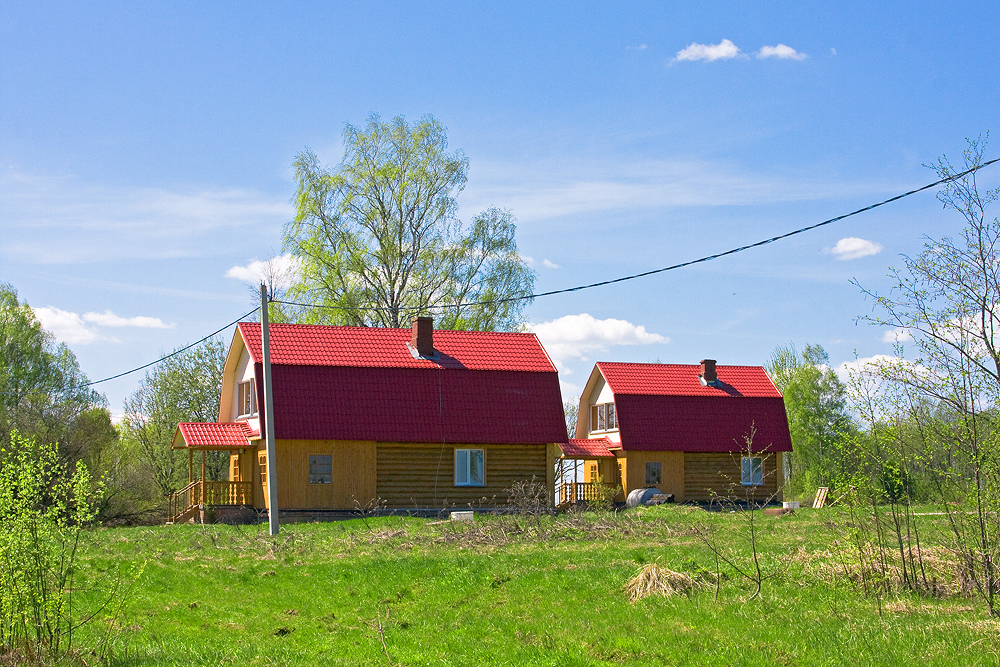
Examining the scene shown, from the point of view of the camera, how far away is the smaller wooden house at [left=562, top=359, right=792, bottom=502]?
37219mm

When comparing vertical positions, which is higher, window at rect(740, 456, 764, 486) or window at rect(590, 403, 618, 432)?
window at rect(590, 403, 618, 432)

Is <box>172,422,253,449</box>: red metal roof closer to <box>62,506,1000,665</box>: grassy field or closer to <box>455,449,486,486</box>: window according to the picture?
<box>455,449,486,486</box>: window

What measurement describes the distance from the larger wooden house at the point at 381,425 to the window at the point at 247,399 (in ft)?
0.15

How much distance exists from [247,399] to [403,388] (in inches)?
219

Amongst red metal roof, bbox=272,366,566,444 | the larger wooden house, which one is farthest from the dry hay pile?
red metal roof, bbox=272,366,566,444

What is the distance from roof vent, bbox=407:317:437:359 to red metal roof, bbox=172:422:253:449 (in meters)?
6.03

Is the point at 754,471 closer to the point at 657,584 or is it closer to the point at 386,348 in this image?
the point at 386,348

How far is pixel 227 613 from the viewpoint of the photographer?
45.2 feet

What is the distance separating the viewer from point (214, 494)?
30703 millimetres

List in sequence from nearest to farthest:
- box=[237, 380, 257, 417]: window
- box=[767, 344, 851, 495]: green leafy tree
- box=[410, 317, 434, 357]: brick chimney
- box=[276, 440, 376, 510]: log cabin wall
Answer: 1. box=[276, 440, 376, 510]: log cabin wall
2. box=[237, 380, 257, 417]: window
3. box=[410, 317, 434, 357]: brick chimney
4. box=[767, 344, 851, 495]: green leafy tree

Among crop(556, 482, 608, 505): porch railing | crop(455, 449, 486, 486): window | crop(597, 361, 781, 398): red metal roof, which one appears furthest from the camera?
crop(597, 361, 781, 398): red metal roof

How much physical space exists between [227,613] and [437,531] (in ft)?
25.5

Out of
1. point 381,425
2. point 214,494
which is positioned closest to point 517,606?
point 381,425

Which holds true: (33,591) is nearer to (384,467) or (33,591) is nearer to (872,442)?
(872,442)
